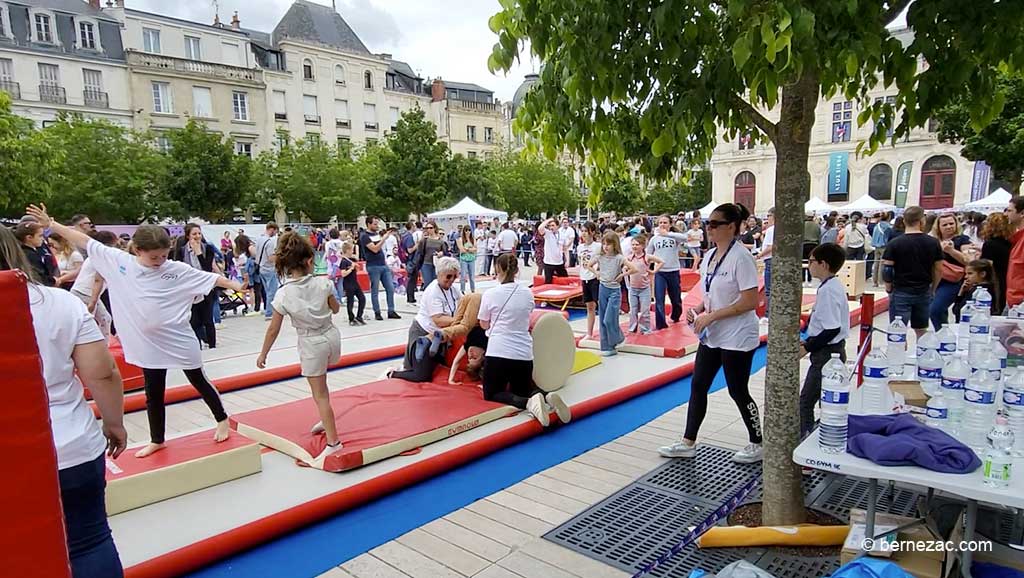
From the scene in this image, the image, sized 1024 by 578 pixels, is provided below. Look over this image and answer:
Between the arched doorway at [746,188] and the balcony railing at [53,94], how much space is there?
48408 millimetres

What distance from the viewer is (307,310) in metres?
4.20

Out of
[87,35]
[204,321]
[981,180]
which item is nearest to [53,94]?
[87,35]

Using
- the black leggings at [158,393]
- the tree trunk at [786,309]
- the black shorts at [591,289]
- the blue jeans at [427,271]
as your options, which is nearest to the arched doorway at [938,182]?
the blue jeans at [427,271]

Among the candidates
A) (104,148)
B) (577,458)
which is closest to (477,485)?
(577,458)

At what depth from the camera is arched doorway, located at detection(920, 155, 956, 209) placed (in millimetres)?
44688

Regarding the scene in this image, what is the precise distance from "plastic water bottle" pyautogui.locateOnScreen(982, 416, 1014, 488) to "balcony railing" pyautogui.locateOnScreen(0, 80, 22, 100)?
3948 centimetres

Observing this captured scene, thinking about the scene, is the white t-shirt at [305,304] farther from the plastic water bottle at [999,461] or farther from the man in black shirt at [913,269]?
the man in black shirt at [913,269]

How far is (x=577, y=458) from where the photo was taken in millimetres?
4711

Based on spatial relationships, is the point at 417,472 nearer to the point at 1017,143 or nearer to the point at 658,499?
the point at 658,499

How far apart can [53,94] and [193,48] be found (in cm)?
819

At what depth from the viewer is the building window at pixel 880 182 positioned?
4784 cm

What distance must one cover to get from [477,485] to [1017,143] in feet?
70.4

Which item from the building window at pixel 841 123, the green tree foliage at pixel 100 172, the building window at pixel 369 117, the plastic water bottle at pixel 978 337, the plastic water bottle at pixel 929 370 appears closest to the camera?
the plastic water bottle at pixel 978 337

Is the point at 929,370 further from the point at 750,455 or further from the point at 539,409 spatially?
the point at 539,409
